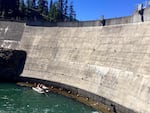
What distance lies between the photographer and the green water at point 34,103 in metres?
30.8

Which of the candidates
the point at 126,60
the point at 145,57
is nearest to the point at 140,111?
the point at 145,57

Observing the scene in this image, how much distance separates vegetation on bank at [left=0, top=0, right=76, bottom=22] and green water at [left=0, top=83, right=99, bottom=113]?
3405cm

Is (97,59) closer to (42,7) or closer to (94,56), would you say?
(94,56)

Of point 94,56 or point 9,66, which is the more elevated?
point 94,56

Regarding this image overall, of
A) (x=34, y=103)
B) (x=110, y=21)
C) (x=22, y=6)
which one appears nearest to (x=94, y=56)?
(x=110, y=21)

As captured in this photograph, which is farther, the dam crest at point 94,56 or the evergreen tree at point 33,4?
the evergreen tree at point 33,4

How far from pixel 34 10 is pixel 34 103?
58.0 metres

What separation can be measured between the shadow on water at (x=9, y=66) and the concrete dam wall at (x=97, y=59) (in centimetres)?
139

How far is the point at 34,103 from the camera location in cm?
3381

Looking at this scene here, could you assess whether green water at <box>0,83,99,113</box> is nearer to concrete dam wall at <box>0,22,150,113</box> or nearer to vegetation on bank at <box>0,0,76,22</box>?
concrete dam wall at <box>0,22,150,113</box>

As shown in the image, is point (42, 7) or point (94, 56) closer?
point (94, 56)

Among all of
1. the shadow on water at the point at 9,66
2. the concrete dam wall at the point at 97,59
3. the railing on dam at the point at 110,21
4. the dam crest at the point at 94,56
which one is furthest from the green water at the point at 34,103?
the railing on dam at the point at 110,21

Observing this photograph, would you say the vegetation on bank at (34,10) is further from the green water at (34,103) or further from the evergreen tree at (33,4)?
the green water at (34,103)

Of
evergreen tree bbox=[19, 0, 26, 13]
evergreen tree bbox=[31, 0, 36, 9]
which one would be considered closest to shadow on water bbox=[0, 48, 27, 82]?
evergreen tree bbox=[19, 0, 26, 13]
